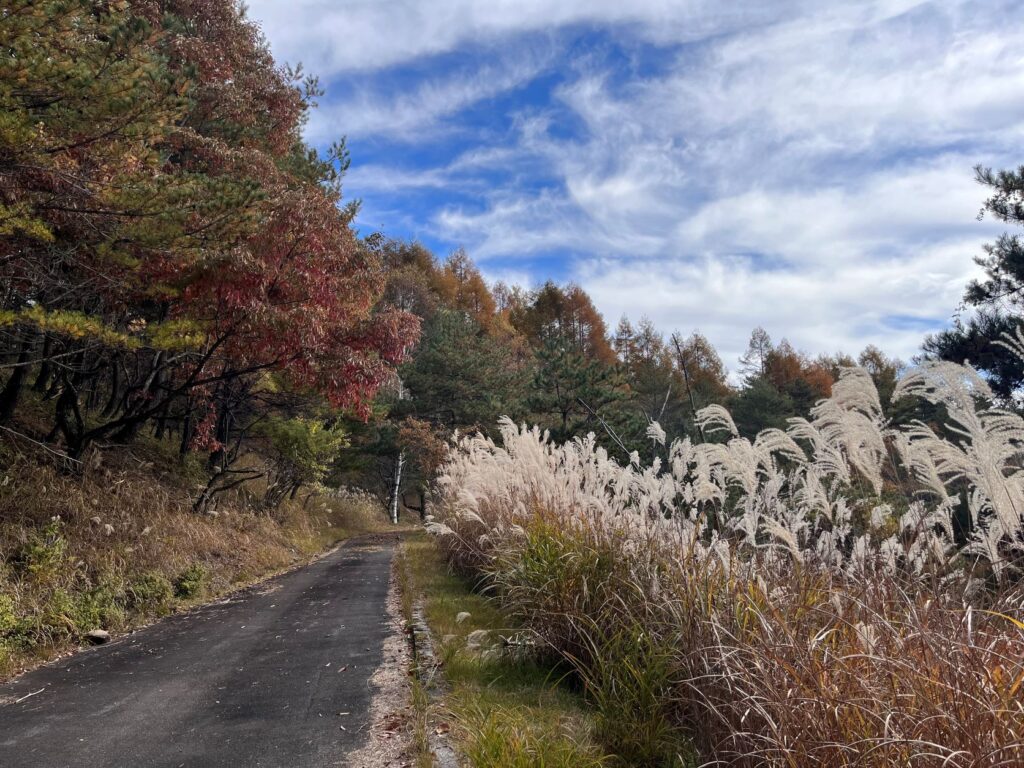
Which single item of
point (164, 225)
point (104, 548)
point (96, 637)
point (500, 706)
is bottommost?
point (96, 637)

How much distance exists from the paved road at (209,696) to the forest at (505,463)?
1.14 metres

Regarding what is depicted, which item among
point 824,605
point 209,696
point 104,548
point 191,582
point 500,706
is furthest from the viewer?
point 191,582

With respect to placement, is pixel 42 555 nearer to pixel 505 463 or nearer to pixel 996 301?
pixel 505 463

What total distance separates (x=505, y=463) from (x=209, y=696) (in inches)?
163

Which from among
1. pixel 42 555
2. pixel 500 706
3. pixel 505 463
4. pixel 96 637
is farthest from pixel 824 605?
pixel 42 555

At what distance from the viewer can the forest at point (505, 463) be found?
2.50 m

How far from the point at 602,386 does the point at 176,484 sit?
14.6m

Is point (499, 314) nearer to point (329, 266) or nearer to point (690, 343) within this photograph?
point (690, 343)

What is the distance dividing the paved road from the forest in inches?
44.9

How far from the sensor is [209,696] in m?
4.65

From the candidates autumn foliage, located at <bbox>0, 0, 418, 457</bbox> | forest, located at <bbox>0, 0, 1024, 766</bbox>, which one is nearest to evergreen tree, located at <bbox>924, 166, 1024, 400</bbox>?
forest, located at <bbox>0, 0, 1024, 766</bbox>

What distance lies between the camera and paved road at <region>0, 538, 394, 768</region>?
3.66 metres

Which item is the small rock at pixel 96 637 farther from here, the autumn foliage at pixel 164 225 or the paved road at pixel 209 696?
the autumn foliage at pixel 164 225

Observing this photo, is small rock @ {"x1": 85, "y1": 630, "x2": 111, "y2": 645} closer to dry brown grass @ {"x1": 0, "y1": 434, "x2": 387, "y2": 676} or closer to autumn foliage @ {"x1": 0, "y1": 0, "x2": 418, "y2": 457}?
dry brown grass @ {"x1": 0, "y1": 434, "x2": 387, "y2": 676}
